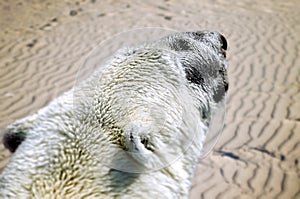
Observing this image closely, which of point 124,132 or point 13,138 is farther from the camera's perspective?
point 13,138

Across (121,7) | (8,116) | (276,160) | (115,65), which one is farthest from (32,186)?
(121,7)

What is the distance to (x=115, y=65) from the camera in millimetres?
2041

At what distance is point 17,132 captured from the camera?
188 centimetres

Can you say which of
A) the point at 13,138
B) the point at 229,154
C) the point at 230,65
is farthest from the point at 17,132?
the point at 230,65

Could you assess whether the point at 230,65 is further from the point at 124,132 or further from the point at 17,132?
the point at 124,132

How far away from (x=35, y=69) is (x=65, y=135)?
7015 mm

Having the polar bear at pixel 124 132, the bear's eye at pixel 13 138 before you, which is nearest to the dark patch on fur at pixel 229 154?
the polar bear at pixel 124 132

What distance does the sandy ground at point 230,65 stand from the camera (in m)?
5.68

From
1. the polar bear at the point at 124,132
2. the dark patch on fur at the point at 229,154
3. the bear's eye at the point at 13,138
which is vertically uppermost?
the polar bear at the point at 124,132

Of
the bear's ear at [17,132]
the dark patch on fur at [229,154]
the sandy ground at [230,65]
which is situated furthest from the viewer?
the dark patch on fur at [229,154]

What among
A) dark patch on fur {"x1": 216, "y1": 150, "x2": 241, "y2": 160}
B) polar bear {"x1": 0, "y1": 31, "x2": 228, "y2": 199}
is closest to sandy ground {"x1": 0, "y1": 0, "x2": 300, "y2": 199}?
dark patch on fur {"x1": 216, "y1": 150, "x2": 241, "y2": 160}

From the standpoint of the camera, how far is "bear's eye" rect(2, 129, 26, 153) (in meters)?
1.87

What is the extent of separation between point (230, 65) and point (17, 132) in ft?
23.7

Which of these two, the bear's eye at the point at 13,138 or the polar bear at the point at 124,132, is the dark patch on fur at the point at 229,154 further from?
the bear's eye at the point at 13,138
